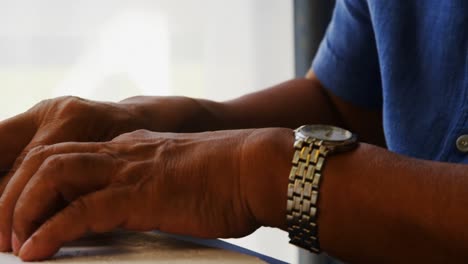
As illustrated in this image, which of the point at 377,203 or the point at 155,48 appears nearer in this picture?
the point at 377,203

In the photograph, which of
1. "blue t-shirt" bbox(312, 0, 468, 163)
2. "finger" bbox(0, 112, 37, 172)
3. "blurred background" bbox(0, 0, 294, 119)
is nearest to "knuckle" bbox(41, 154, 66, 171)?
"finger" bbox(0, 112, 37, 172)

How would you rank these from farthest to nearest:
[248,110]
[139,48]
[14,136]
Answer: [139,48] < [248,110] < [14,136]

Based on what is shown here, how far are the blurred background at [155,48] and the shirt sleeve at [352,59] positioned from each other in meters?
0.41

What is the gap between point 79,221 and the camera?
1.82 feet

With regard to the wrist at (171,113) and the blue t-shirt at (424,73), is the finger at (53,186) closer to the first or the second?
the wrist at (171,113)

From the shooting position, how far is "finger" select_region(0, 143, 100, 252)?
573 millimetres

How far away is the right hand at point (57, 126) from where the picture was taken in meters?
0.67

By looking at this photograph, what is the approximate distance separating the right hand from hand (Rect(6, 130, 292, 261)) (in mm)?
88

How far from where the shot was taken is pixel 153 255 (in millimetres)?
562

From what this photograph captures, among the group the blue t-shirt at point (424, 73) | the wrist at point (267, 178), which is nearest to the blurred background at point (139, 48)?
the blue t-shirt at point (424, 73)

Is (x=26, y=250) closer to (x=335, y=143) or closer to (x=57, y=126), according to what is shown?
(x=57, y=126)

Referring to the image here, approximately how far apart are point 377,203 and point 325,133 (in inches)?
3.3

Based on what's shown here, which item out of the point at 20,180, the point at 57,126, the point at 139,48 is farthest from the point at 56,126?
the point at 139,48

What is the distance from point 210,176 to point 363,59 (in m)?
0.47
